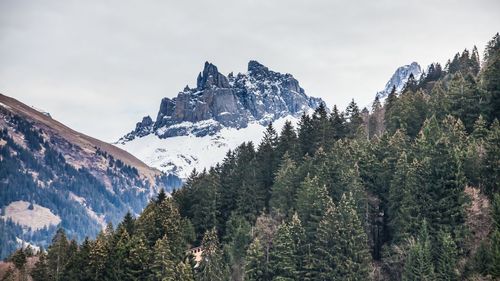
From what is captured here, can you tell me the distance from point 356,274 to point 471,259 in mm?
11764

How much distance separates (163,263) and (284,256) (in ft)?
48.3

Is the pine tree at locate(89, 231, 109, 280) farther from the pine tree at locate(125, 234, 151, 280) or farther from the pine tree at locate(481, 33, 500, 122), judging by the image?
the pine tree at locate(481, 33, 500, 122)

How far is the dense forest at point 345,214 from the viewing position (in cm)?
5394

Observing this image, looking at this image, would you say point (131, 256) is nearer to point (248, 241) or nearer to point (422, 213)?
point (248, 241)

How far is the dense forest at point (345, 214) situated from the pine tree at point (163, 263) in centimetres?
17

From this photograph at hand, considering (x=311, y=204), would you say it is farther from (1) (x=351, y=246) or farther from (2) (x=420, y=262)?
(2) (x=420, y=262)

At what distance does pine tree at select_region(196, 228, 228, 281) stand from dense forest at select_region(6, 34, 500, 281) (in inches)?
7.6

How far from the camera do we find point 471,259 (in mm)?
50656

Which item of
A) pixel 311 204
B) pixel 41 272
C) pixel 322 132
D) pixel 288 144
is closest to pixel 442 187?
pixel 311 204

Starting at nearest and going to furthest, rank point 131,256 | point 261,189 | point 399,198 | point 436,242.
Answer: point 436,242, point 399,198, point 131,256, point 261,189

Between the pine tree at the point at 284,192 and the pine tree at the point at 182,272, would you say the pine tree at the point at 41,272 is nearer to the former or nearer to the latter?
the pine tree at the point at 182,272

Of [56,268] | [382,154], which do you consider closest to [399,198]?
[382,154]

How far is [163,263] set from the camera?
65.1 m

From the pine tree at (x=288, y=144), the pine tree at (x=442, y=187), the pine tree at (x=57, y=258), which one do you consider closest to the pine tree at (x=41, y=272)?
the pine tree at (x=57, y=258)
